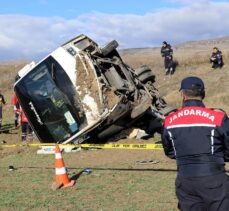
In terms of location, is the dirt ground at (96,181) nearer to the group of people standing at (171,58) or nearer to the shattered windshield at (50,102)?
the shattered windshield at (50,102)

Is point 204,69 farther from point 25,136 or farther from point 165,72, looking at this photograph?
point 25,136

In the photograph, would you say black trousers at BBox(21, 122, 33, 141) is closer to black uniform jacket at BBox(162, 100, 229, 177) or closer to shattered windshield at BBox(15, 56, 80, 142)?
shattered windshield at BBox(15, 56, 80, 142)

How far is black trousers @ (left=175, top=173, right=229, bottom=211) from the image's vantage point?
3742 millimetres

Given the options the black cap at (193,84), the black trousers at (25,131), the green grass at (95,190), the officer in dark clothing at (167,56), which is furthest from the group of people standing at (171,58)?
the black cap at (193,84)

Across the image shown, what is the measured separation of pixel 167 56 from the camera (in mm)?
25234

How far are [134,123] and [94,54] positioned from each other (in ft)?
6.51

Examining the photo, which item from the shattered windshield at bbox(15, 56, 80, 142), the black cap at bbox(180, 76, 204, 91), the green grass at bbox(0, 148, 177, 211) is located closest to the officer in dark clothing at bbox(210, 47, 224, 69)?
the shattered windshield at bbox(15, 56, 80, 142)

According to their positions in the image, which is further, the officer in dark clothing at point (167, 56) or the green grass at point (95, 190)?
the officer in dark clothing at point (167, 56)

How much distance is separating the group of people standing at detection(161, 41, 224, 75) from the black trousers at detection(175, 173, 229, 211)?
68.5 ft

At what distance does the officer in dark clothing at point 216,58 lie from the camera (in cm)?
2417

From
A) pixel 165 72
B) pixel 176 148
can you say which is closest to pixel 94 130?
pixel 176 148

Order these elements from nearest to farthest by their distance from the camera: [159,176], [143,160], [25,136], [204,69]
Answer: [159,176] < [143,160] < [25,136] < [204,69]

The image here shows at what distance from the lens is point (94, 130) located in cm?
1127

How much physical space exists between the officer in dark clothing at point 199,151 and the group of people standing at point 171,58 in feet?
68.1
